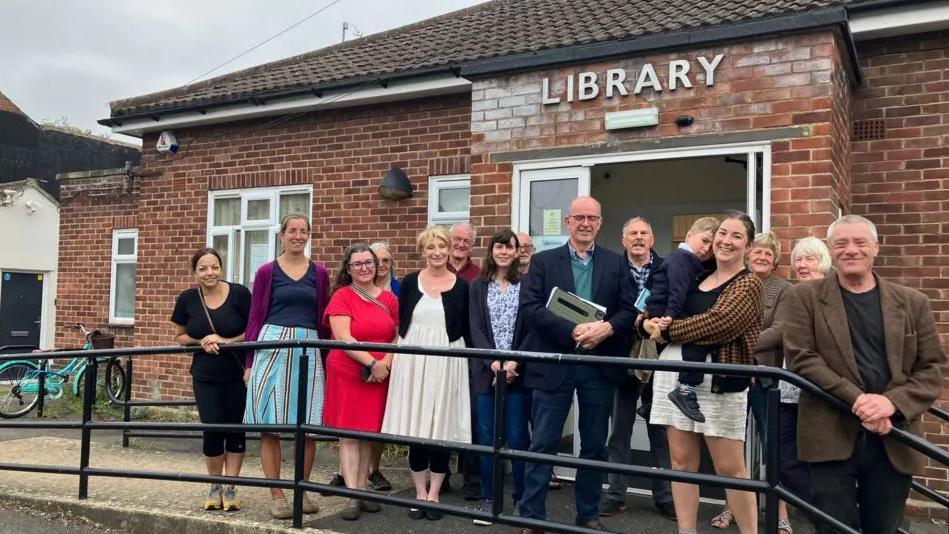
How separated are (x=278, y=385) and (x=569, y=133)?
278 cm

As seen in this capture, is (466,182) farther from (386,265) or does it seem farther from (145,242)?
(145,242)

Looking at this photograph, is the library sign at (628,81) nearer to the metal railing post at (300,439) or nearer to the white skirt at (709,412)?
the white skirt at (709,412)

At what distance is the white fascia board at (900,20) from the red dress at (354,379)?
3.92 metres

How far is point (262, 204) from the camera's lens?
28.0 feet

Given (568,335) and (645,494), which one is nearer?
(568,335)

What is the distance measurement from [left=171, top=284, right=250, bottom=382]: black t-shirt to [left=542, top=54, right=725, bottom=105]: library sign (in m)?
2.69

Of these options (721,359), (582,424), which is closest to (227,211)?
(582,424)

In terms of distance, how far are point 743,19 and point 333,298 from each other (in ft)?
10.8

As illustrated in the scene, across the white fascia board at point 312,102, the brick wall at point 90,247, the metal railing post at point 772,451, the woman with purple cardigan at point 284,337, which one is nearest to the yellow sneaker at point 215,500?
the woman with purple cardigan at point 284,337

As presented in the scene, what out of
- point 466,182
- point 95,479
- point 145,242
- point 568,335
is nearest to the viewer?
point 568,335

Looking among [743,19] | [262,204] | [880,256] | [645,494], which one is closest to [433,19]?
[262,204]

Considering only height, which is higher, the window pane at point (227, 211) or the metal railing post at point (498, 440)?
the window pane at point (227, 211)

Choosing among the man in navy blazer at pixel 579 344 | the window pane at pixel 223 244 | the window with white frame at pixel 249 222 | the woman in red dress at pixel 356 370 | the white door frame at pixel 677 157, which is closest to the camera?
the man in navy blazer at pixel 579 344

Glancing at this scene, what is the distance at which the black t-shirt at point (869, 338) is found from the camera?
282 cm
